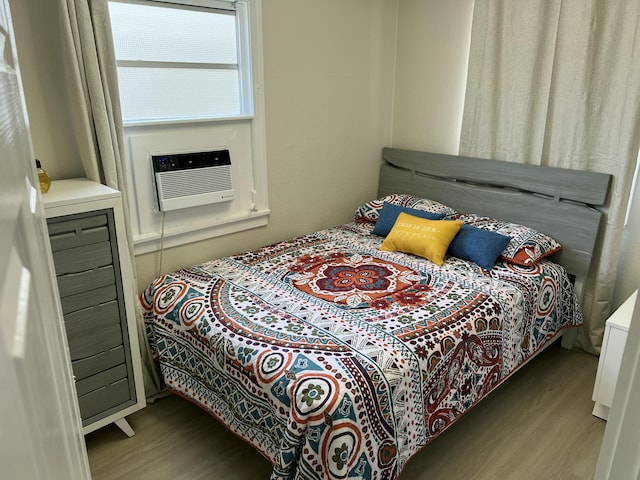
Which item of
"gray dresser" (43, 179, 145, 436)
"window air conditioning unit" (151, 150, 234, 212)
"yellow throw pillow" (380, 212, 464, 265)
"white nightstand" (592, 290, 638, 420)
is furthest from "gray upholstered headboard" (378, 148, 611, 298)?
"gray dresser" (43, 179, 145, 436)

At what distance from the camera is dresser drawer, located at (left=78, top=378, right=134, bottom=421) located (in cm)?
210

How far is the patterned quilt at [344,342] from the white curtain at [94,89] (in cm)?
64

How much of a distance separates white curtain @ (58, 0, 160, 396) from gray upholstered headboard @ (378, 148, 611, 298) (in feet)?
6.70

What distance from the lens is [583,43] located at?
2633mm

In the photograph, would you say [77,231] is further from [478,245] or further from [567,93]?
[567,93]

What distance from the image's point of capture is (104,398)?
2162mm

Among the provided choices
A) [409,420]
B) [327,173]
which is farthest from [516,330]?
[327,173]

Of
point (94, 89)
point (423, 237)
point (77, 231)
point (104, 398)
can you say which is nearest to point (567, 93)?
point (423, 237)

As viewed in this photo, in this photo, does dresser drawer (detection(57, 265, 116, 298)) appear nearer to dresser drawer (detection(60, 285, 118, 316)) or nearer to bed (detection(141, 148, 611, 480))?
dresser drawer (detection(60, 285, 118, 316))

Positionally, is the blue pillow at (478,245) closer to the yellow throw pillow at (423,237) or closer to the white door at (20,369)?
the yellow throw pillow at (423,237)

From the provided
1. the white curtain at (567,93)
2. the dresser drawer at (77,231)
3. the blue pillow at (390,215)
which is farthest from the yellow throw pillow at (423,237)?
the dresser drawer at (77,231)

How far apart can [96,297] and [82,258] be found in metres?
0.19

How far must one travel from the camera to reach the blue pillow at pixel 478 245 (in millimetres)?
2686

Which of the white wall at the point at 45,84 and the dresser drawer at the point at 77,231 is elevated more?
the white wall at the point at 45,84
